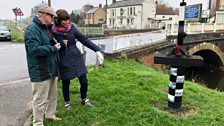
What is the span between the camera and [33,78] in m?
3.17

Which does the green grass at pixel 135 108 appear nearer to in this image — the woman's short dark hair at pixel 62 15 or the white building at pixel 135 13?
the woman's short dark hair at pixel 62 15

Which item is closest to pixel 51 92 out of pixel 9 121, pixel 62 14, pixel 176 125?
pixel 9 121

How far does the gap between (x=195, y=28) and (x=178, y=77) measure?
15.6m

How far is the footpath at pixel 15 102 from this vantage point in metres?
4.06

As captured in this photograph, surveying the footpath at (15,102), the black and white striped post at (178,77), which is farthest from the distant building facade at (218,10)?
the footpath at (15,102)

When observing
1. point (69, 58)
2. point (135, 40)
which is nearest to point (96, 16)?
point (135, 40)

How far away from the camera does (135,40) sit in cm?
1174

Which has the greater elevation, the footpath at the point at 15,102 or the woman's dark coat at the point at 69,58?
the woman's dark coat at the point at 69,58

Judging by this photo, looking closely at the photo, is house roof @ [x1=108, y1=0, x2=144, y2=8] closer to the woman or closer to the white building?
the white building

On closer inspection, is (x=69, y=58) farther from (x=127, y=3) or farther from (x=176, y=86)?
(x=127, y=3)

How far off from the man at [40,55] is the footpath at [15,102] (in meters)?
0.89

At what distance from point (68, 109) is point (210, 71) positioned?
1788 centimetres

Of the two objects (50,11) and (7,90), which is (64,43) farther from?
(7,90)

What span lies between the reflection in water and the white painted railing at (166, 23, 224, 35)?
3.27 meters
